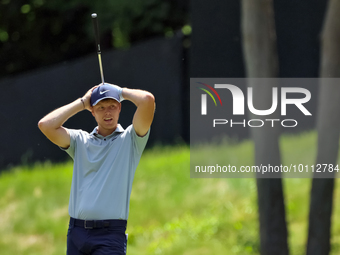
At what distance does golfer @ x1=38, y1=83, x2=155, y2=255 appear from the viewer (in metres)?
3.07

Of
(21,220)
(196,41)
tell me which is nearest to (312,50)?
(196,41)

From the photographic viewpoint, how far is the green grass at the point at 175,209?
5.26 metres

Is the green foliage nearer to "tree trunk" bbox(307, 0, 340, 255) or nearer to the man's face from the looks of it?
"tree trunk" bbox(307, 0, 340, 255)

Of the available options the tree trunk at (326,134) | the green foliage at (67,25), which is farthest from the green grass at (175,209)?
the green foliage at (67,25)

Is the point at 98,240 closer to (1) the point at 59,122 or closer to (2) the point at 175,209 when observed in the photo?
(1) the point at 59,122

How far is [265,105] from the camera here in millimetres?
4789

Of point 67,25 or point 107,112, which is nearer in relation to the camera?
point 107,112

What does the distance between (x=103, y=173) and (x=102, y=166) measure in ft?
0.16

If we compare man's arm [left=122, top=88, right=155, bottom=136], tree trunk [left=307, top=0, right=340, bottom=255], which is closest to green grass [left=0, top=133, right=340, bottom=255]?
tree trunk [left=307, top=0, right=340, bottom=255]

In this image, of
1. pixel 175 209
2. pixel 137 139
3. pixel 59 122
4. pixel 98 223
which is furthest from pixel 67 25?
pixel 98 223

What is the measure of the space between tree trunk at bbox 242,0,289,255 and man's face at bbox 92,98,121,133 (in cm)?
180

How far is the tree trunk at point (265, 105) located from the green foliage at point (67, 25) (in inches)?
164

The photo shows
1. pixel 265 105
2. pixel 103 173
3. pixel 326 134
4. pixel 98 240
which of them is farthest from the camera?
pixel 265 105

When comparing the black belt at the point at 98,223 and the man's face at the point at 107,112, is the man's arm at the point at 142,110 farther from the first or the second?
the black belt at the point at 98,223
